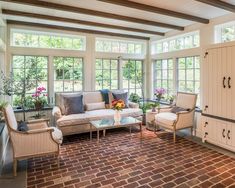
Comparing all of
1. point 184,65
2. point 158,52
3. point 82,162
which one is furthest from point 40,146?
point 158,52

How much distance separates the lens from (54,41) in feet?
16.5

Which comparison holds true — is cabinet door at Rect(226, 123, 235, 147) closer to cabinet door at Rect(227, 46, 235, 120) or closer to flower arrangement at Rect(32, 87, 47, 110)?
cabinet door at Rect(227, 46, 235, 120)

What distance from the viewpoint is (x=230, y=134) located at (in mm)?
3473

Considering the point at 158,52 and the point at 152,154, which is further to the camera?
the point at 158,52

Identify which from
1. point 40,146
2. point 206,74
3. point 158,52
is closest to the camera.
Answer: point 40,146

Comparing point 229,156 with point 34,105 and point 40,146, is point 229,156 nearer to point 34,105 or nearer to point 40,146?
point 40,146

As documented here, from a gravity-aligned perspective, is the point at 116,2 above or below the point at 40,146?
above

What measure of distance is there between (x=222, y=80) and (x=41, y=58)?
4.24 m

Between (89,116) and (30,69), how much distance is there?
1952 mm

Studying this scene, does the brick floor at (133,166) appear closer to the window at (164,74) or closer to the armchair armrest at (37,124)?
the armchair armrest at (37,124)

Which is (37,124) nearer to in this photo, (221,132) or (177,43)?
(221,132)

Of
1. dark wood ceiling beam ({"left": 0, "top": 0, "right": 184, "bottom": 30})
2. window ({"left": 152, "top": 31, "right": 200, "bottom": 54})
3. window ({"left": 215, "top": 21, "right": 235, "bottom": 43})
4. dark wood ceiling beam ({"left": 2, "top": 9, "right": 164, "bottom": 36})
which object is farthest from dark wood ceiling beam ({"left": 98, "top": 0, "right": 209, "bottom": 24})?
dark wood ceiling beam ({"left": 2, "top": 9, "right": 164, "bottom": 36})

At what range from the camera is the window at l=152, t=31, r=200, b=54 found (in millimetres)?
4754

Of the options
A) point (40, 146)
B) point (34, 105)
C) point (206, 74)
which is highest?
point (206, 74)
